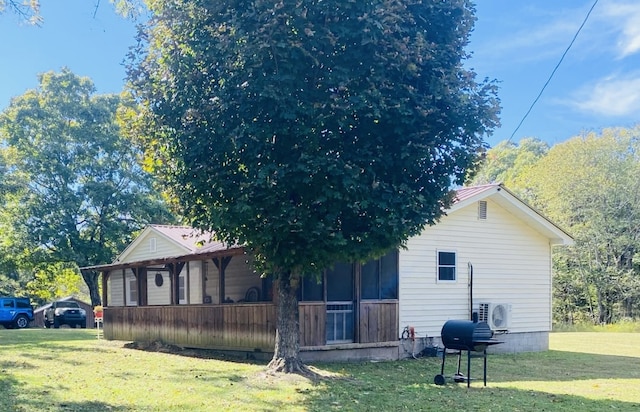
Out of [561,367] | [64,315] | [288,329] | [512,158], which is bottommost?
[64,315]

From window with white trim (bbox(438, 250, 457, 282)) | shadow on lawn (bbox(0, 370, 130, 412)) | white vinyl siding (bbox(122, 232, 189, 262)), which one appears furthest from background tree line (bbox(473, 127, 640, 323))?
shadow on lawn (bbox(0, 370, 130, 412))

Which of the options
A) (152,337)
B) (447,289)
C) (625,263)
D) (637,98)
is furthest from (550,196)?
(152,337)

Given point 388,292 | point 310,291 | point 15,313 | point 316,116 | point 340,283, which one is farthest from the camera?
point 15,313

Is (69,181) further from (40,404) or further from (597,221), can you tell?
(597,221)

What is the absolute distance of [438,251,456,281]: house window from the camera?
1432 cm

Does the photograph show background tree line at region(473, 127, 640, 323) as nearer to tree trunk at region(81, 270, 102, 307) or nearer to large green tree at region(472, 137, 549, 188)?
large green tree at region(472, 137, 549, 188)

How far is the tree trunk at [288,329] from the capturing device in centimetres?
966

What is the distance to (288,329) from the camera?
9789mm

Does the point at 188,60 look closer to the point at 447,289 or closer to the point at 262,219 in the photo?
the point at 262,219

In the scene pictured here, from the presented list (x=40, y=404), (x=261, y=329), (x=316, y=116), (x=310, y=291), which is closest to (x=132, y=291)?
(x=261, y=329)

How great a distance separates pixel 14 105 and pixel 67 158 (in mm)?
4054

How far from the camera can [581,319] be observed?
33.3m

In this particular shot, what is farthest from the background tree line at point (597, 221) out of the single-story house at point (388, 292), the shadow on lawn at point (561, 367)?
the shadow on lawn at point (561, 367)

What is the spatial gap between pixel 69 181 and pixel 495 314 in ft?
78.6
